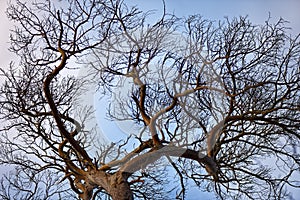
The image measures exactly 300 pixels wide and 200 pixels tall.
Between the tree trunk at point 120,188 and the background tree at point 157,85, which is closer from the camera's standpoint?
the background tree at point 157,85

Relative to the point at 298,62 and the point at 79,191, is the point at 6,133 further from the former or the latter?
the point at 298,62

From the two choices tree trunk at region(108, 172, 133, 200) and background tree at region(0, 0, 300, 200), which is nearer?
background tree at region(0, 0, 300, 200)

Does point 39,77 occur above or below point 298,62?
above

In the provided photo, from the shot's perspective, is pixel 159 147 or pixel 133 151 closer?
pixel 159 147

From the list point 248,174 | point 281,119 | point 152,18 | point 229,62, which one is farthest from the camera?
point 248,174

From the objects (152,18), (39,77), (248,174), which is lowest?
(248,174)

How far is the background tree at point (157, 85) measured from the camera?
5.09 feet

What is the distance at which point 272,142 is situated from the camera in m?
2.10

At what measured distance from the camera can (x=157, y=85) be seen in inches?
65.1

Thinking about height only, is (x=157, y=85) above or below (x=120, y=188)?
above

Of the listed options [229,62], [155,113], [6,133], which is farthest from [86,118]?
[6,133]

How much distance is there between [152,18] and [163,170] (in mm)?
969

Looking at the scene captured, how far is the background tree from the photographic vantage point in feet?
5.09

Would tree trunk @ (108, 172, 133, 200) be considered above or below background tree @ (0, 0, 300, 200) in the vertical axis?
below
